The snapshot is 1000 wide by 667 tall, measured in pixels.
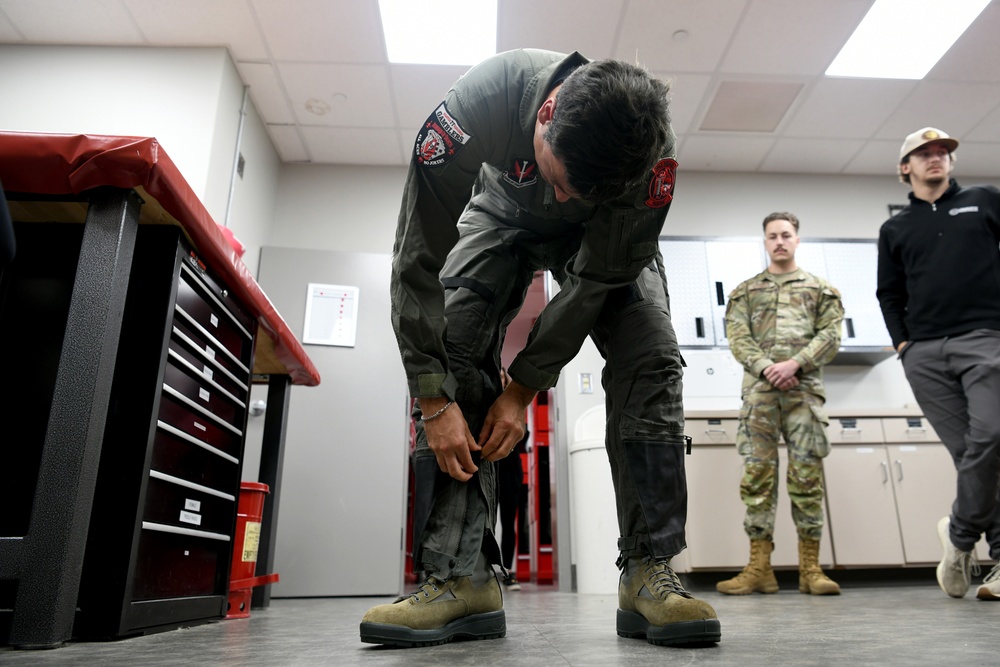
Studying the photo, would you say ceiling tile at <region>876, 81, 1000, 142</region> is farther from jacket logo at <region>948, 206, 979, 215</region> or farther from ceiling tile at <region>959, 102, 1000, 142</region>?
jacket logo at <region>948, 206, 979, 215</region>

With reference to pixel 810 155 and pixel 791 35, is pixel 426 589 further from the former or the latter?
pixel 810 155

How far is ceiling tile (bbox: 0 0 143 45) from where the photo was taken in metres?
3.01

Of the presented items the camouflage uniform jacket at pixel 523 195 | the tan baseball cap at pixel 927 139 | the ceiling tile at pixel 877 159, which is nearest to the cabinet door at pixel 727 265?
the ceiling tile at pixel 877 159

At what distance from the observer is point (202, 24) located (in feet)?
10.2

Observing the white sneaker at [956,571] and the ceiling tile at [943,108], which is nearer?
the white sneaker at [956,571]

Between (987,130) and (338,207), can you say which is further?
(338,207)

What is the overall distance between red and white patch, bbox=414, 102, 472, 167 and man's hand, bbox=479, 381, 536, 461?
39 centimetres

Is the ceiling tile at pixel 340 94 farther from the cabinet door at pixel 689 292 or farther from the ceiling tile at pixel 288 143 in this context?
the cabinet door at pixel 689 292

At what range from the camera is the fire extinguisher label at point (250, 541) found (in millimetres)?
1767

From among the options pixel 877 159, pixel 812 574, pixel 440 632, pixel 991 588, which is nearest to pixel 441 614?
pixel 440 632

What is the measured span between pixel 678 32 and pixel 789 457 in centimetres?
202

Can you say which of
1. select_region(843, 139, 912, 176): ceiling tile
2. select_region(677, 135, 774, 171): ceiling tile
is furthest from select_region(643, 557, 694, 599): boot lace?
select_region(843, 139, 912, 176): ceiling tile

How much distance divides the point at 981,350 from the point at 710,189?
2.52 m

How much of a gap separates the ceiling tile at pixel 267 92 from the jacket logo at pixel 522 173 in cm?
274
